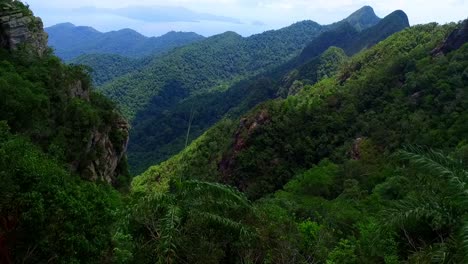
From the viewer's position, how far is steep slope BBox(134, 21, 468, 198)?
4875 centimetres

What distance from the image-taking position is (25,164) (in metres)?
9.48

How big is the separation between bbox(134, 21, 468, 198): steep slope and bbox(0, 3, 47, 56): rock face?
22322 mm

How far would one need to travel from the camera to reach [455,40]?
201ft

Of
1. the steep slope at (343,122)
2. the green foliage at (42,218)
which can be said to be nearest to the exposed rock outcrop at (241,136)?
the steep slope at (343,122)

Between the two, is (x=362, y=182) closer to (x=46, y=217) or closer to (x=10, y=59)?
(x=10, y=59)

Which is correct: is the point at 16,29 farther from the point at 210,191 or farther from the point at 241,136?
the point at 241,136

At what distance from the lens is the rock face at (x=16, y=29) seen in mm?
29359

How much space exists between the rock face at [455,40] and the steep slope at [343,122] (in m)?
2.66

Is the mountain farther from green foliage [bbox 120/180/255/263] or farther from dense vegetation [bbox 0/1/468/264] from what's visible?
green foliage [bbox 120/180/255/263]

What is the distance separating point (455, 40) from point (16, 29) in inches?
2145

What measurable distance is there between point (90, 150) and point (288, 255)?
22.6 meters

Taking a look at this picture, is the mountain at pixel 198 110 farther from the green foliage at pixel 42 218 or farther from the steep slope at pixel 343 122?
the green foliage at pixel 42 218

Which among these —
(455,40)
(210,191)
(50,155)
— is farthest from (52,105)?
(455,40)

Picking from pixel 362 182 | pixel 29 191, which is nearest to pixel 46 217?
pixel 29 191
